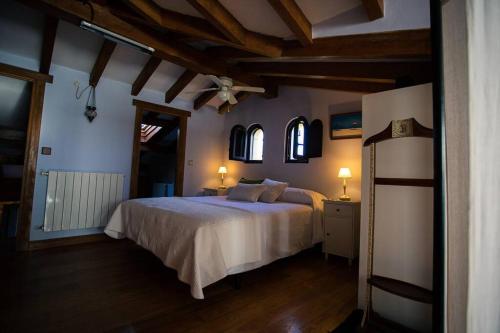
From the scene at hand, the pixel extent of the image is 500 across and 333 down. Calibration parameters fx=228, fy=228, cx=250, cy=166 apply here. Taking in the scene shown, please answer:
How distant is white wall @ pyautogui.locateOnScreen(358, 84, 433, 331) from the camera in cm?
157

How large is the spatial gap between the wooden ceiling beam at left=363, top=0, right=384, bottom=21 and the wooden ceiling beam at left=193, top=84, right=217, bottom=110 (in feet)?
10.8

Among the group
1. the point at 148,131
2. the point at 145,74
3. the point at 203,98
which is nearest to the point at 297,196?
the point at 203,98

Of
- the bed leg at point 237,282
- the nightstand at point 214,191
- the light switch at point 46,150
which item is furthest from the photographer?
the nightstand at point 214,191

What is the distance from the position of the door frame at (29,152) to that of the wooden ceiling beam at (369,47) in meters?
3.33

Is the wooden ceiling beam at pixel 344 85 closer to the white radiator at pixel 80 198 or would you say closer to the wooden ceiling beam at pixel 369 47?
the wooden ceiling beam at pixel 369 47

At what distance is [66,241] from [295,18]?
4.14 metres

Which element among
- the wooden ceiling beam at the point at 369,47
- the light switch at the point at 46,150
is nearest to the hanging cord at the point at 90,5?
the wooden ceiling beam at the point at 369,47

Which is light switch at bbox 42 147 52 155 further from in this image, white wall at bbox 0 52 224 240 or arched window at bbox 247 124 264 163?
arched window at bbox 247 124 264 163

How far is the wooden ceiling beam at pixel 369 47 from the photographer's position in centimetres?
177

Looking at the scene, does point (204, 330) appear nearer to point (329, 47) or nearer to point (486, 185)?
point (486, 185)

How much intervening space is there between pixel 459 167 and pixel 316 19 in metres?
2.04

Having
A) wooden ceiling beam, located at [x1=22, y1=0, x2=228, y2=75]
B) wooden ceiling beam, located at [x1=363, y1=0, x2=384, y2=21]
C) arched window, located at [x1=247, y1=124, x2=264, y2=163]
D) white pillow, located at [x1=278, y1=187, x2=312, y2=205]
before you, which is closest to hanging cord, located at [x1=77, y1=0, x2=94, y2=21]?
wooden ceiling beam, located at [x1=22, y1=0, x2=228, y2=75]

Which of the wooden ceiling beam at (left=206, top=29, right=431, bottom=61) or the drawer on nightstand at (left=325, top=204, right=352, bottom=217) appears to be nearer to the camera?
the wooden ceiling beam at (left=206, top=29, right=431, bottom=61)

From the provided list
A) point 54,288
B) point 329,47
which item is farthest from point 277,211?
point 54,288
